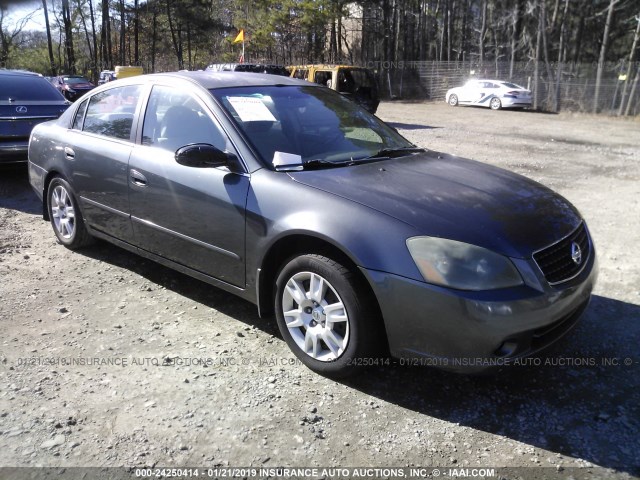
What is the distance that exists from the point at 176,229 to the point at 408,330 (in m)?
1.82

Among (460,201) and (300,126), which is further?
(300,126)

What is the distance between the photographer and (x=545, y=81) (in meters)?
27.3

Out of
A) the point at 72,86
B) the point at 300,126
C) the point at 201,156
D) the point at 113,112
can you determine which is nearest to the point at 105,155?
the point at 113,112

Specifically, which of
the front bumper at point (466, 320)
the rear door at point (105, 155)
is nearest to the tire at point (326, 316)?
the front bumper at point (466, 320)

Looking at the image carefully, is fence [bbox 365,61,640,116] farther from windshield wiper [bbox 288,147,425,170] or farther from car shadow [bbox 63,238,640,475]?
car shadow [bbox 63,238,640,475]

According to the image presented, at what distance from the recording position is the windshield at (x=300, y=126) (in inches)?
138

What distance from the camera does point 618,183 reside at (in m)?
8.66

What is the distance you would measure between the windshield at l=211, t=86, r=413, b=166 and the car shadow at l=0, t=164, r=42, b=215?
4.09 metres

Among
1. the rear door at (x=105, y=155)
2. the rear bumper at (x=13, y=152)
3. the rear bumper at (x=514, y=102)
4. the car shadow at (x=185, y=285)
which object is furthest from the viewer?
the rear bumper at (x=514, y=102)

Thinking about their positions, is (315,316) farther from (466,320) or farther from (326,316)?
(466,320)

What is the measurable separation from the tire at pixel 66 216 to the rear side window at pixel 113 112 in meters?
0.62

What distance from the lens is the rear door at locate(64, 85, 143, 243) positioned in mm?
4129

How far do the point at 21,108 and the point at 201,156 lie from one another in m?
5.85

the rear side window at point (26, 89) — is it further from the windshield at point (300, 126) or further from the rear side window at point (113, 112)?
the windshield at point (300, 126)
